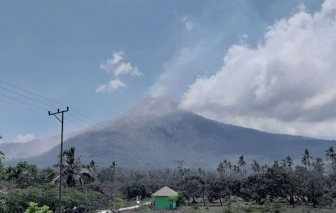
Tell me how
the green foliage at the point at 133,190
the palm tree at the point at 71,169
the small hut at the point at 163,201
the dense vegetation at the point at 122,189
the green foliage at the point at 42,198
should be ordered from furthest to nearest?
the green foliage at the point at 133,190
the small hut at the point at 163,201
the palm tree at the point at 71,169
the dense vegetation at the point at 122,189
the green foliage at the point at 42,198

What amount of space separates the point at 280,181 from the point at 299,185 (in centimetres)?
248

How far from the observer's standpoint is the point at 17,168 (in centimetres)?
5400

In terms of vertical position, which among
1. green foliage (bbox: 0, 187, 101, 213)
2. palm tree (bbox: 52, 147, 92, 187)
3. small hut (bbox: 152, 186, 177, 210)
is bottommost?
small hut (bbox: 152, 186, 177, 210)

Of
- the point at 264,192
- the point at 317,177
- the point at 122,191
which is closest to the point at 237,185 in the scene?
the point at 264,192

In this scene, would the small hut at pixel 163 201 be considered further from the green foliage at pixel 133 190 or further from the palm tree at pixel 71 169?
the green foliage at pixel 133 190

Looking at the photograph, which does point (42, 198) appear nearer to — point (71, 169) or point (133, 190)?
point (71, 169)

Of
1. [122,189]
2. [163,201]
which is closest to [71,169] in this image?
[163,201]

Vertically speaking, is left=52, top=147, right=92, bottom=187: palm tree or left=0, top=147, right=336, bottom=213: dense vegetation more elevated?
left=52, top=147, right=92, bottom=187: palm tree

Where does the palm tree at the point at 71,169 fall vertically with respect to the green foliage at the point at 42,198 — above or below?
above

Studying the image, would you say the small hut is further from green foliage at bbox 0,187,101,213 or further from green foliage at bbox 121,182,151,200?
green foliage at bbox 121,182,151,200

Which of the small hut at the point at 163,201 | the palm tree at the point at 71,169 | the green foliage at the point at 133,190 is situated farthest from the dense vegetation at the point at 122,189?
the small hut at the point at 163,201

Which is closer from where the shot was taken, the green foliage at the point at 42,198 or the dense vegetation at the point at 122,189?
the green foliage at the point at 42,198

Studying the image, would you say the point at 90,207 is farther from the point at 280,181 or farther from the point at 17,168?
the point at 280,181

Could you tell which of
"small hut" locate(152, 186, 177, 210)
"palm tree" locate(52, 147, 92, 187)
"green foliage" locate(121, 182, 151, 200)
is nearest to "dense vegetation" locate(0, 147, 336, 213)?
"palm tree" locate(52, 147, 92, 187)
